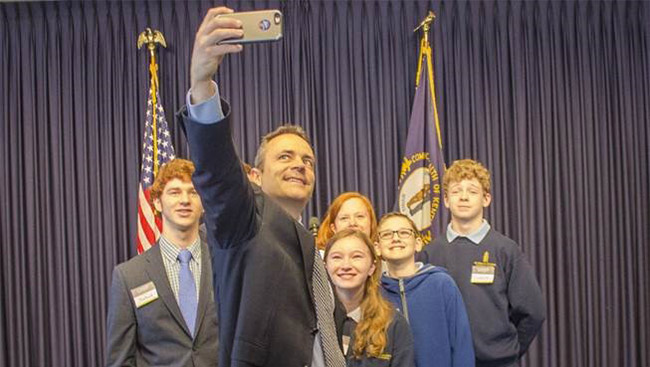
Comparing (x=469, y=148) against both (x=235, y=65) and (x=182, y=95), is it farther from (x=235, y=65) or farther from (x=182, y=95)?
(x=182, y=95)

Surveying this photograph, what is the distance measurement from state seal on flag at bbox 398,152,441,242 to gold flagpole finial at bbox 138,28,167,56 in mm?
1772

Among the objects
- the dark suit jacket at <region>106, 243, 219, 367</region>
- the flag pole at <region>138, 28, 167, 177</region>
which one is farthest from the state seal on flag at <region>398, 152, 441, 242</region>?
the dark suit jacket at <region>106, 243, 219, 367</region>

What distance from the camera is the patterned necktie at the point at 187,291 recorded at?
7.80 feet

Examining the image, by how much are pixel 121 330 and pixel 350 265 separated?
2.72 feet

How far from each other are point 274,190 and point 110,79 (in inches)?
136

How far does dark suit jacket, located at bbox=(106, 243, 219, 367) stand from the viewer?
2.31 meters

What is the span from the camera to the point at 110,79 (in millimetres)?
4566

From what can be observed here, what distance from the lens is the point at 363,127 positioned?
464cm

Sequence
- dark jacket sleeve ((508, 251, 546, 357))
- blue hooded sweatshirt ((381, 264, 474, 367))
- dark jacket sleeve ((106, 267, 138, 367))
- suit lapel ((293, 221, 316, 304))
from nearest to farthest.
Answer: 1. suit lapel ((293, 221, 316, 304))
2. dark jacket sleeve ((106, 267, 138, 367))
3. blue hooded sweatshirt ((381, 264, 474, 367))
4. dark jacket sleeve ((508, 251, 546, 357))

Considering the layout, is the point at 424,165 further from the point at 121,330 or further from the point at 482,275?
the point at 121,330

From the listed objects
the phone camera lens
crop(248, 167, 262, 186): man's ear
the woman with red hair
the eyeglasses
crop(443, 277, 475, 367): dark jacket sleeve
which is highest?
the phone camera lens

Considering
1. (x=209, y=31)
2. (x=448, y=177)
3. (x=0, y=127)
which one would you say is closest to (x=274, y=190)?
(x=209, y=31)

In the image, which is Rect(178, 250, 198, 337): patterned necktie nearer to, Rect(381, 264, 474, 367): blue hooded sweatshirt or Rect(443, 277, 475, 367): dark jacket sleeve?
Rect(381, 264, 474, 367): blue hooded sweatshirt

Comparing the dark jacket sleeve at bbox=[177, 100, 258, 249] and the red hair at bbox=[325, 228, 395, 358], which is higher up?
the dark jacket sleeve at bbox=[177, 100, 258, 249]
